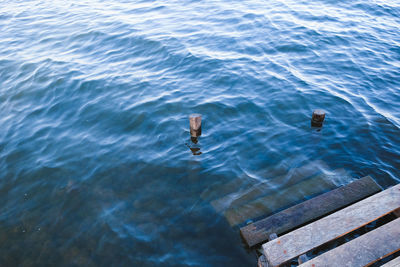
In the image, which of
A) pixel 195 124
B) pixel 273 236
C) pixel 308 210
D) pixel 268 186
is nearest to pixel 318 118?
pixel 268 186

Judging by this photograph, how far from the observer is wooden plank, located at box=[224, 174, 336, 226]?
694cm

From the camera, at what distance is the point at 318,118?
9.22 m

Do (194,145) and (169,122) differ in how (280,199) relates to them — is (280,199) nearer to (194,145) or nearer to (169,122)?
(194,145)

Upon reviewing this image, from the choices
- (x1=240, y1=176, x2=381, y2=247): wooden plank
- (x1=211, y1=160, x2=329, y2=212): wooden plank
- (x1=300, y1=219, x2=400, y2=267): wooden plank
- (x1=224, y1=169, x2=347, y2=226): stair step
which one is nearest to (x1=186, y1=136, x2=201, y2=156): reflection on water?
(x1=211, y1=160, x2=329, y2=212): wooden plank

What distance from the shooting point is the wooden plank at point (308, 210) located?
20.3 feet

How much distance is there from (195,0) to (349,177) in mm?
18625

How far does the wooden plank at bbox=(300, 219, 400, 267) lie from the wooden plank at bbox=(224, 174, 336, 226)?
198 centimetres

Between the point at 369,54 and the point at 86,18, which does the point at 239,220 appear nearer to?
the point at 369,54

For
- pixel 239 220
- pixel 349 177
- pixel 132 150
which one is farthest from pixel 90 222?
pixel 349 177

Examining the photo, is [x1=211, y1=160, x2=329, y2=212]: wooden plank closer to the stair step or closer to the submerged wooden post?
the stair step

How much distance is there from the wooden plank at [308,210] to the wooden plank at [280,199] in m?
0.49

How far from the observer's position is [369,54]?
45.8ft

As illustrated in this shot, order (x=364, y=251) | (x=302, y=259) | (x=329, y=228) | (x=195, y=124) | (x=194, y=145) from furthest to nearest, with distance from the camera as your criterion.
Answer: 1. (x=194, y=145)
2. (x=195, y=124)
3. (x=329, y=228)
4. (x=302, y=259)
5. (x=364, y=251)

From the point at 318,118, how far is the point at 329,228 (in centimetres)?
446
